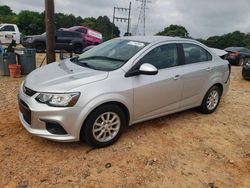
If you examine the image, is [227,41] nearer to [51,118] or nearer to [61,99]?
[61,99]

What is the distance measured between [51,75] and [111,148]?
136 cm

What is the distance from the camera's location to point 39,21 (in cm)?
5297

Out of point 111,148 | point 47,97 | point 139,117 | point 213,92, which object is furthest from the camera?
point 213,92

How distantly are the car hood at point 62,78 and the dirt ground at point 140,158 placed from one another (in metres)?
0.88

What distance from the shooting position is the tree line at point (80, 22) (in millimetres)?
42812

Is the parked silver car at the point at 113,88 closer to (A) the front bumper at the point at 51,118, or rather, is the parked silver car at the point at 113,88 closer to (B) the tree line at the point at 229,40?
(A) the front bumper at the point at 51,118

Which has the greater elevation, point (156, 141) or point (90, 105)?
point (90, 105)

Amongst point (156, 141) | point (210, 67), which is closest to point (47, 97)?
point (156, 141)

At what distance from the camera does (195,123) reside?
201 inches

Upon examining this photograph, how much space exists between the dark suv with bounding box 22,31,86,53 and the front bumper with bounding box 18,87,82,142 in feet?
47.7

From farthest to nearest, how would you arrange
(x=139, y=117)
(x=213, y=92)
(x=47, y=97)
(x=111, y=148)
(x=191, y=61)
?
(x=213, y=92) → (x=191, y=61) → (x=139, y=117) → (x=111, y=148) → (x=47, y=97)

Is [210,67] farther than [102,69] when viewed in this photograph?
Yes

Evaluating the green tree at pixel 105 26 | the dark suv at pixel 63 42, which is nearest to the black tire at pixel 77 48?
the dark suv at pixel 63 42

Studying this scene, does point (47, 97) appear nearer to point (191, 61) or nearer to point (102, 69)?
point (102, 69)
